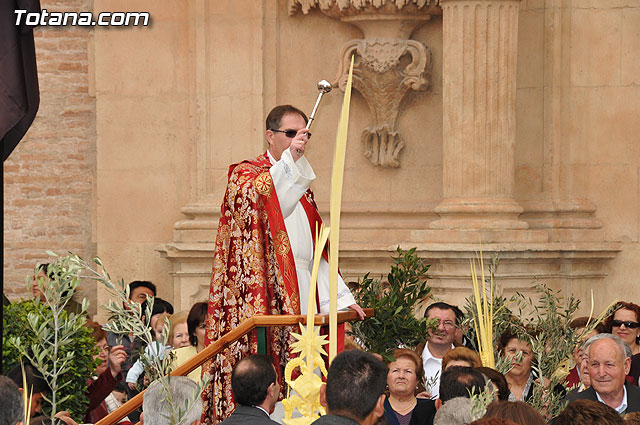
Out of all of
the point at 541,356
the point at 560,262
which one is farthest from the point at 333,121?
the point at 541,356

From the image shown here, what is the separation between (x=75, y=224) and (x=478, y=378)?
7213 mm

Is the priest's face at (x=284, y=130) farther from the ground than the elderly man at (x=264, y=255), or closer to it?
farther from the ground

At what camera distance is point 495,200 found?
1012 centimetres

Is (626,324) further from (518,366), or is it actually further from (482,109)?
(482,109)

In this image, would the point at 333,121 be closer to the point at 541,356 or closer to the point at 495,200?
the point at 495,200

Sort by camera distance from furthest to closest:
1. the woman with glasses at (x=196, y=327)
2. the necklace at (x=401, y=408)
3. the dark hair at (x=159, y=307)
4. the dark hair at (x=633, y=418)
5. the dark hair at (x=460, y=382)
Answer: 1. the dark hair at (x=159, y=307)
2. the woman with glasses at (x=196, y=327)
3. the necklace at (x=401, y=408)
4. the dark hair at (x=460, y=382)
5. the dark hair at (x=633, y=418)

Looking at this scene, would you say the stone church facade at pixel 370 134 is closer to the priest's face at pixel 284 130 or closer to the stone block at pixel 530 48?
the stone block at pixel 530 48

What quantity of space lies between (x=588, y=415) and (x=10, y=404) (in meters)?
1.91

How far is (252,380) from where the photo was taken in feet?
16.6

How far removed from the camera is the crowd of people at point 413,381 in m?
4.13

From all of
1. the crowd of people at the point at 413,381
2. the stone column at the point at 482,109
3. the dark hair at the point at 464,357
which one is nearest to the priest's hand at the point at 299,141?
the crowd of people at the point at 413,381

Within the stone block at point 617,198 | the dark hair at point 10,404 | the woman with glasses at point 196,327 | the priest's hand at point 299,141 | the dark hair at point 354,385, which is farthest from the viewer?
the stone block at point 617,198

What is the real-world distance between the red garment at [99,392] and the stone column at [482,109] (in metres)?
3.77

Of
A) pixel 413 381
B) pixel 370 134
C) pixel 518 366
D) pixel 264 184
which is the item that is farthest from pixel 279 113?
pixel 370 134
